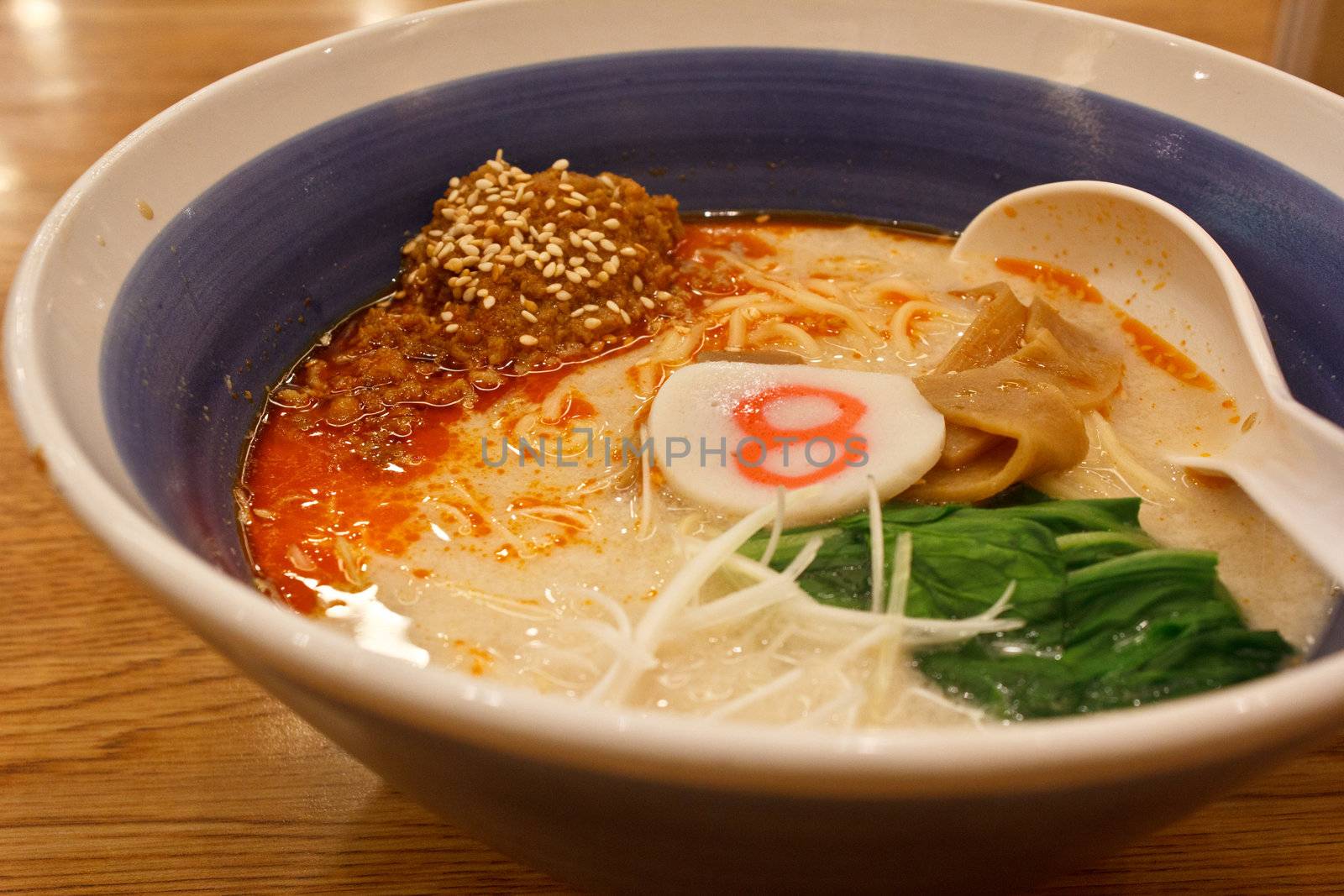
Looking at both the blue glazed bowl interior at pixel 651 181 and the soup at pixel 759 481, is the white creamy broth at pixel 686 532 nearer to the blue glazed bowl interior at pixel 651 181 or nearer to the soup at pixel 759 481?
the soup at pixel 759 481

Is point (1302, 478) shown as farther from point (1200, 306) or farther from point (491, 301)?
point (491, 301)

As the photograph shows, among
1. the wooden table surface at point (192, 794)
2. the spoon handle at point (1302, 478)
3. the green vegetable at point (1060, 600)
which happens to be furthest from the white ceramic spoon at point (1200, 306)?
the wooden table surface at point (192, 794)

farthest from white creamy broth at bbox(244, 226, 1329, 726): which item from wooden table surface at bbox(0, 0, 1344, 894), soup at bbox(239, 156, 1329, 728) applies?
wooden table surface at bbox(0, 0, 1344, 894)

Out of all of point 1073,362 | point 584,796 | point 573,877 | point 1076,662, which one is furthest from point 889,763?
point 1073,362

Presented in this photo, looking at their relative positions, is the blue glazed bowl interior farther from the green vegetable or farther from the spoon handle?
the green vegetable

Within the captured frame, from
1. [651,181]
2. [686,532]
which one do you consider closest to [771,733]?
[686,532]

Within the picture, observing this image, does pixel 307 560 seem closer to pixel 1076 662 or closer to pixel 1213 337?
pixel 1076 662
